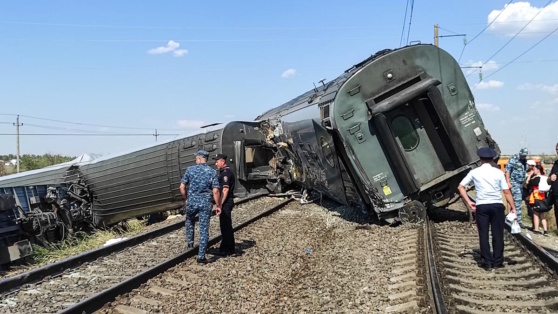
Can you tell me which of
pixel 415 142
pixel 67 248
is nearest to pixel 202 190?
pixel 415 142

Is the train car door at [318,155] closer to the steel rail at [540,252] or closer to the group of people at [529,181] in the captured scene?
the group of people at [529,181]

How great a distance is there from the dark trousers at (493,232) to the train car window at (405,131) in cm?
308

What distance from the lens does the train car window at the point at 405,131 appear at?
8.78 m

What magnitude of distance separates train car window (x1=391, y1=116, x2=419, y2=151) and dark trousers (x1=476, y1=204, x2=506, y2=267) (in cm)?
308

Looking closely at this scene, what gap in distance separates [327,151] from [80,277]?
209 inches

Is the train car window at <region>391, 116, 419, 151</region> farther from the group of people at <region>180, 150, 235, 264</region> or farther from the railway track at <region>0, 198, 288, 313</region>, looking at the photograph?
the railway track at <region>0, 198, 288, 313</region>

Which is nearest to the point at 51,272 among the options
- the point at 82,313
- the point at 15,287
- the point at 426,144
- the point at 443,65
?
the point at 15,287

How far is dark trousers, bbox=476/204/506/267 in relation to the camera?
5.69m

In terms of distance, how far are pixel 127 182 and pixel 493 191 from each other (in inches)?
512

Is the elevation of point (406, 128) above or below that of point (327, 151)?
above

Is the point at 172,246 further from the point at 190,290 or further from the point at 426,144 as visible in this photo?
the point at 426,144

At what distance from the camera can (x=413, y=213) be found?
870 cm

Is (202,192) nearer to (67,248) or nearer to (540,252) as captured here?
(540,252)

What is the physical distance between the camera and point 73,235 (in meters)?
14.3
